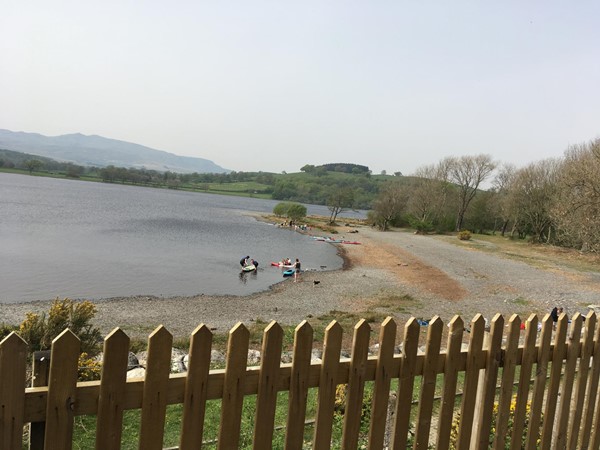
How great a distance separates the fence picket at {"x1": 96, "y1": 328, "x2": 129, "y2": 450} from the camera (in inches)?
84.5

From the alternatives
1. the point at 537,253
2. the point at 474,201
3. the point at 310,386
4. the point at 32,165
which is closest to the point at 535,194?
the point at 537,253

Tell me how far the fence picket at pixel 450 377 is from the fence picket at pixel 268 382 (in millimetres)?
1305

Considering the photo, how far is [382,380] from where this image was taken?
2900 millimetres

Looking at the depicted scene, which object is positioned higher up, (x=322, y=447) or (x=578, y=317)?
(x=578, y=317)

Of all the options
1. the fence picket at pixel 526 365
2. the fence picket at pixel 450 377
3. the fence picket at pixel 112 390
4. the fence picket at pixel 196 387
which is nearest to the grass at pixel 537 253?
the fence picket at pixel 526 365

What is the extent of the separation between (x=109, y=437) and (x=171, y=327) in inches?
634

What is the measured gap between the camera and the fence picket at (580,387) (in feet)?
12.8

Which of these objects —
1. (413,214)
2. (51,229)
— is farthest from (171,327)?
(413,214)

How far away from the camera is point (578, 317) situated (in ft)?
12.4

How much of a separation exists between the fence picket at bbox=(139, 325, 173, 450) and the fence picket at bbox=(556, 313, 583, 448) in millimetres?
3275

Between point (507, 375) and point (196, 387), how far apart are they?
96.1 inches

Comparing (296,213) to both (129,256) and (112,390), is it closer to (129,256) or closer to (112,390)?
(129,256)

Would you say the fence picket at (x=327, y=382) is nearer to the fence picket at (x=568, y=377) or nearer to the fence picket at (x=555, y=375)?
the fence picket at (x=555, y=375)

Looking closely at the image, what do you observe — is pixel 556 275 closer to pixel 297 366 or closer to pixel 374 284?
pixel 374 284
